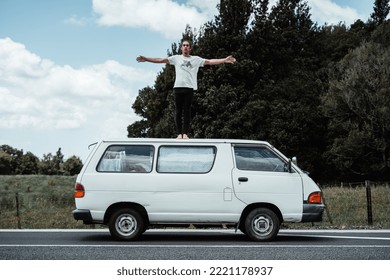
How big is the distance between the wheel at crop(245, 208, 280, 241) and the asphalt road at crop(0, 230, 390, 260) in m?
0.23

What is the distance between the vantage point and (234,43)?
143 ft

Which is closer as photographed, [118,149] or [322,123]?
[118,149]

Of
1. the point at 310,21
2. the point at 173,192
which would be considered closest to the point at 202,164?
the point at 173,192

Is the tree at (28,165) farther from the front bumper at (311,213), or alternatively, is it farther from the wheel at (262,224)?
the front bumper at (311,213)

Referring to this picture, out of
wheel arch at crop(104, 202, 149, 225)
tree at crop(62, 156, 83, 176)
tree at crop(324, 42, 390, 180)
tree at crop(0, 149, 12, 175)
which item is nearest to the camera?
wheel arch at crop(104, 202, 149, 225)

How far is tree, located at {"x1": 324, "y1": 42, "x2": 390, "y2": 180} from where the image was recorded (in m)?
40.3

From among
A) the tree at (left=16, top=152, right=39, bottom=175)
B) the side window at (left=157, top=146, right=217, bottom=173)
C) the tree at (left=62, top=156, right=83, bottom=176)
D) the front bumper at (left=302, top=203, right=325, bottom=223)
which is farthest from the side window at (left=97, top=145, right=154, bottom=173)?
the tree at (left=62, top=156, right=83, bottom=176)

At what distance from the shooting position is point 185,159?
10.3 meters

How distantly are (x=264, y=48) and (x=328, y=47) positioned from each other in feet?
31.7

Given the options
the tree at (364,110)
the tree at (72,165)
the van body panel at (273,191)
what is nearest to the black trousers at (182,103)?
the van body panel at (273,191)

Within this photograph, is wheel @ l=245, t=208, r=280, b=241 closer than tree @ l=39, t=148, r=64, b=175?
Yes

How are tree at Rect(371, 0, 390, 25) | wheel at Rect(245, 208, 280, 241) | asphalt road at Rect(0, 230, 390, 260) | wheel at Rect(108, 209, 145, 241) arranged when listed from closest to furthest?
asphalt road at Rect(0, 230, 390, 260) < wheel at Rect(245, 208, 280, 241) < wheel at Rect(108, 209, 145, 241) < tree at Rect(371, 0, 390, 25)

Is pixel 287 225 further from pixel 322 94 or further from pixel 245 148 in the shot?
pixel 322 94

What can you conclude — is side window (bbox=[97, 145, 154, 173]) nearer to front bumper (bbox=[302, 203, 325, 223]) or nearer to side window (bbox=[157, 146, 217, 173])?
side window (bbox=[157, 146, 217, 173])
